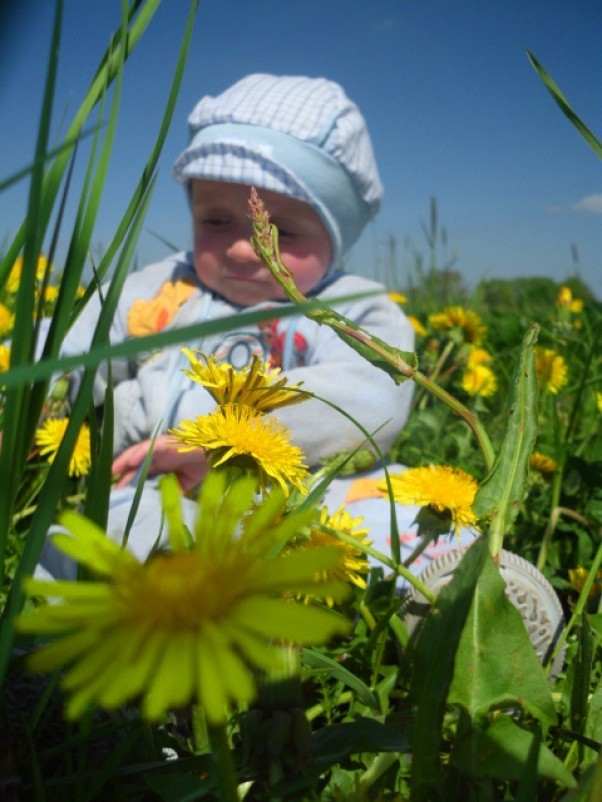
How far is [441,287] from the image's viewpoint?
9.34 ft

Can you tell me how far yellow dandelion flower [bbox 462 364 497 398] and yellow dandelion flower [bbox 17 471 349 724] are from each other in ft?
4.39

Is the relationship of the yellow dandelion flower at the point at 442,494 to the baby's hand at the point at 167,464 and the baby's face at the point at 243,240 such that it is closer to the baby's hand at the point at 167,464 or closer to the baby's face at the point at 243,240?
the baby's hand at the point at 167,464

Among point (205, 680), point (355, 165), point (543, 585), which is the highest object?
point (355, 165)

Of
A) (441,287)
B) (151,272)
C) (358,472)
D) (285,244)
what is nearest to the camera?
(358,472)

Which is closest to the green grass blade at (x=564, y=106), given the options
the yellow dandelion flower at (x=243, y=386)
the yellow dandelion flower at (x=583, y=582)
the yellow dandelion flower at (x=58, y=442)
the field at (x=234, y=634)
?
the field at (x=234, y=634)

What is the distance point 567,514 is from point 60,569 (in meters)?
0.64

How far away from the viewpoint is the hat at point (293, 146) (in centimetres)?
135

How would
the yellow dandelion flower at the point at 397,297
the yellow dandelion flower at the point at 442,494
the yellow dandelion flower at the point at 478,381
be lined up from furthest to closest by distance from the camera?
the yellow dandelion flower at the point at 397,297
the yellow dandelion flower at the point at 478,381
the yellow dandelion flower at the point at 442,494

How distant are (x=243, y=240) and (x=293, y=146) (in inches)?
7.6

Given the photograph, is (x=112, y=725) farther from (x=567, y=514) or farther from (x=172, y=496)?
(x=567, y=514)

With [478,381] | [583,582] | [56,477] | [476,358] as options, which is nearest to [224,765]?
[56,477]

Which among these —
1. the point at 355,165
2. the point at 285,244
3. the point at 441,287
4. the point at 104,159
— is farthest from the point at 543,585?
the point at 441,287

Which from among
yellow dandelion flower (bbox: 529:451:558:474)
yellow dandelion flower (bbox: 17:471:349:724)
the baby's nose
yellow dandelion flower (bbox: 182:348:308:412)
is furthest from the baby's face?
yellow dandelion flower (bbox: 17:471:349:724)

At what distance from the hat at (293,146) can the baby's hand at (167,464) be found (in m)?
0.49
